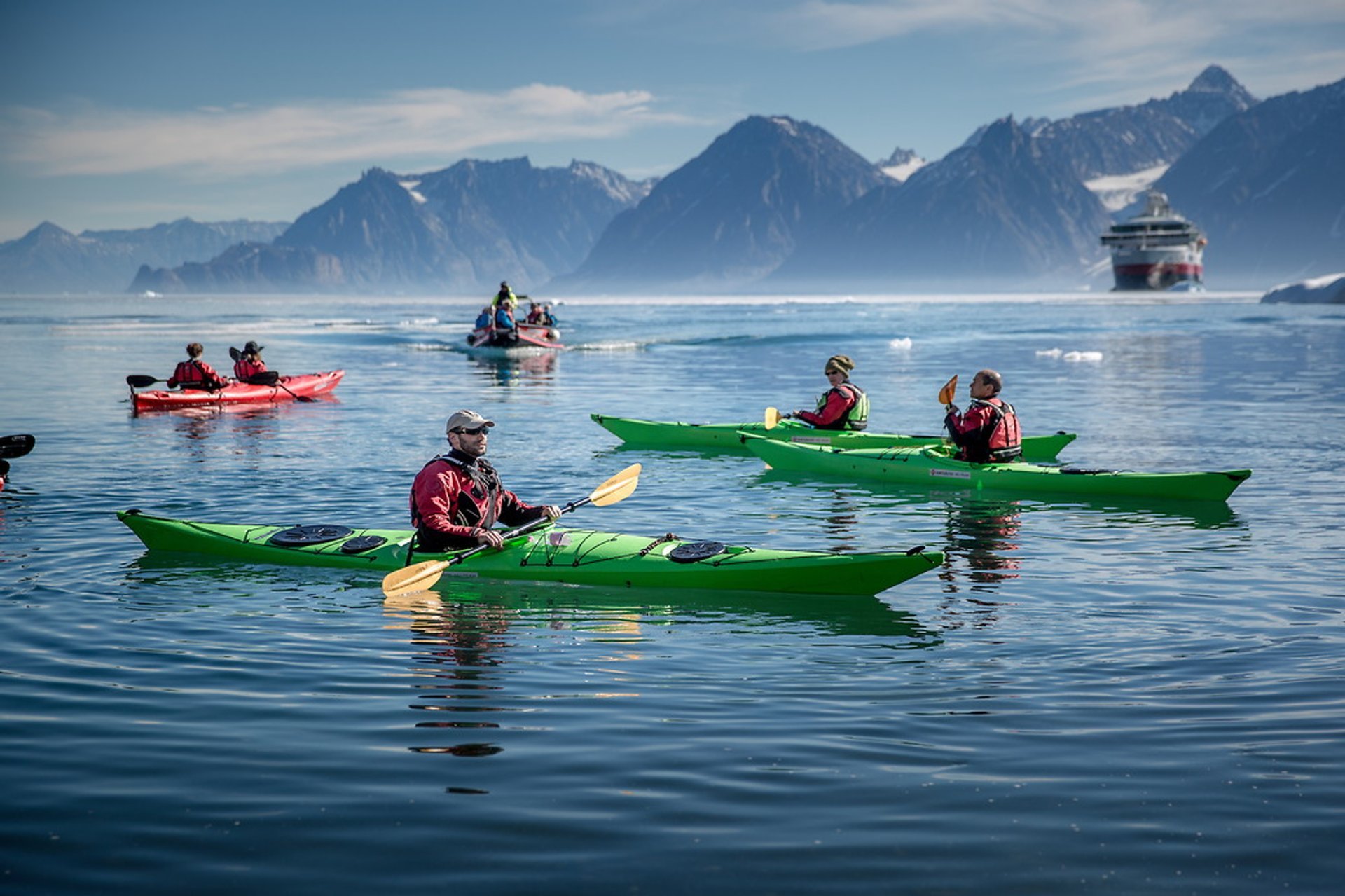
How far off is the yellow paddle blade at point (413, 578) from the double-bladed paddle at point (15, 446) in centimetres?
871

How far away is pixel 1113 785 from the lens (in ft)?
19.0

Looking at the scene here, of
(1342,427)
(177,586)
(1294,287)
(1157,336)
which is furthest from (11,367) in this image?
(1294,287)

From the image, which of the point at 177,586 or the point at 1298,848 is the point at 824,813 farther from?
the point at 177,586

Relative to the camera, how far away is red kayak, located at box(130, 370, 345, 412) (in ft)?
85.1

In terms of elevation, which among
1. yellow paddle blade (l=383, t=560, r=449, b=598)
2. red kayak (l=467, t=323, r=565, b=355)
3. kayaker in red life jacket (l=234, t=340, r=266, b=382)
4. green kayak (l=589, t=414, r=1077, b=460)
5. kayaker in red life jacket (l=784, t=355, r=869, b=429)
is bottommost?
yellow paddle blade (l=383, t=560, r=449, b=598)

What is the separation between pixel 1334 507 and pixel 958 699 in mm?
9227

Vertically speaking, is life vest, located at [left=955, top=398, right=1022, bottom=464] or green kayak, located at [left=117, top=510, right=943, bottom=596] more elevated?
life vest, located at [left=955, top=398, right=1022, bottom=464]

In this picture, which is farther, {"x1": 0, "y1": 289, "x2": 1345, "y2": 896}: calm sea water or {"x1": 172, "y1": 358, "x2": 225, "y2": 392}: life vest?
{"x1": 172, "y1": 358, "x2": 225, "y2": 392}: life vest

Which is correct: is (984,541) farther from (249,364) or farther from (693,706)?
(249,364)

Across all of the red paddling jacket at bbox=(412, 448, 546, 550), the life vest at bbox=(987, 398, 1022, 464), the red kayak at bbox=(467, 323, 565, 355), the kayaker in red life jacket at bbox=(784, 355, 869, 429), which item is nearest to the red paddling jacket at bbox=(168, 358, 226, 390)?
the kayaker in red life jacket at bbox=(784, 355, 869, 429)

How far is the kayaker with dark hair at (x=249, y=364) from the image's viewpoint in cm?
2742

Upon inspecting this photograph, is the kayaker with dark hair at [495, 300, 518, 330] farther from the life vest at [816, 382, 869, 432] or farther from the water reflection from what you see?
the life vest at [816, 382, 869, 432]

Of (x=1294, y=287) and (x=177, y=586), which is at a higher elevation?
(x=1294, y=287)

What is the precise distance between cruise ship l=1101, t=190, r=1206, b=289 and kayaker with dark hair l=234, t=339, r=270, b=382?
151 m
